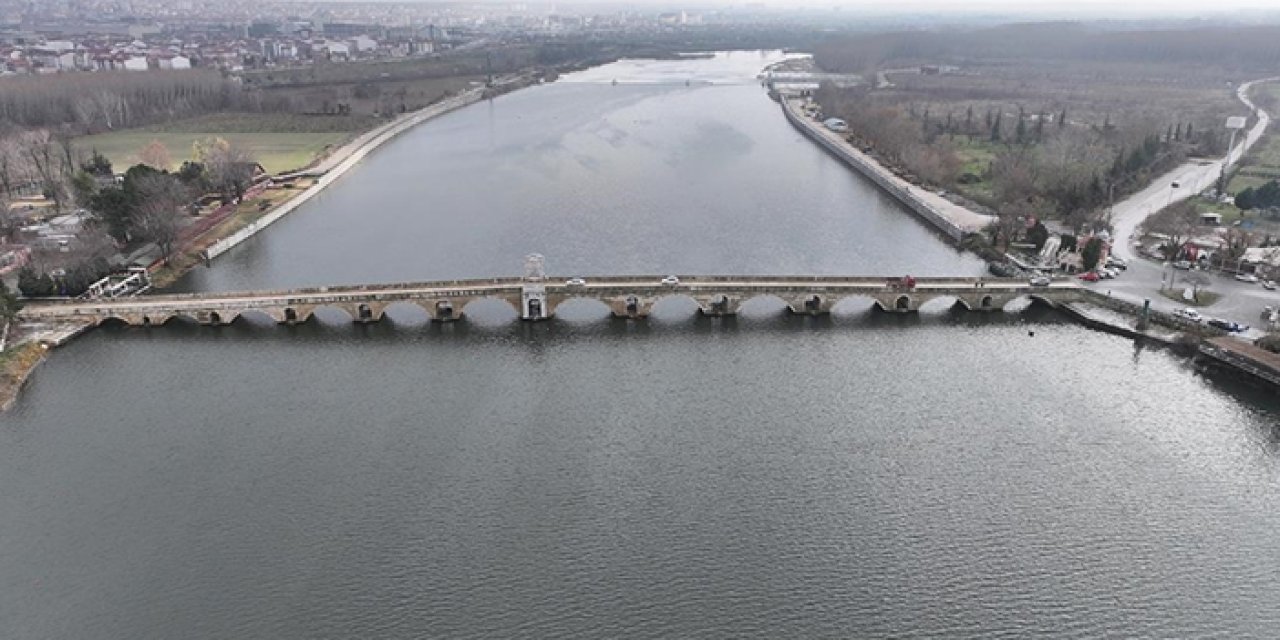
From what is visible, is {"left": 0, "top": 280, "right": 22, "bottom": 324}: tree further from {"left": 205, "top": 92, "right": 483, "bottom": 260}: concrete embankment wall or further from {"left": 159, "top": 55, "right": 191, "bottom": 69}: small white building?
{"left": 159, "top": 55, "right": 191, "bottom": 69}: small white building

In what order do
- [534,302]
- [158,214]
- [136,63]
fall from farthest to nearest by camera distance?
[136,63]
[158,214]
[534,302]

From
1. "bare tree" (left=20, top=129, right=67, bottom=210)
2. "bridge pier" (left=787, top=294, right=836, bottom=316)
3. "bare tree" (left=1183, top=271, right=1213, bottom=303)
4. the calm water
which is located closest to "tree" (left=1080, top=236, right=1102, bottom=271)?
"bare tree" (left=1183, top=271, right=1213, bottom=303)

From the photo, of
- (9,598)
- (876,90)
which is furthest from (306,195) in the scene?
(876,90)

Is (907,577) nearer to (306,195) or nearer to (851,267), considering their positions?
(851,267)

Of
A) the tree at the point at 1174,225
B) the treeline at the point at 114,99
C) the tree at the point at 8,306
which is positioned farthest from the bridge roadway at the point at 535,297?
the treeline at the point at 114,99

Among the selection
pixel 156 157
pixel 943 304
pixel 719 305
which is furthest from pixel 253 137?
pixel 943 304

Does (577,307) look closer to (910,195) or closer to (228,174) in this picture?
(910,195)

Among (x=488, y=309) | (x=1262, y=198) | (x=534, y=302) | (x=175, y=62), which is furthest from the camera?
(x=175, y=62)
